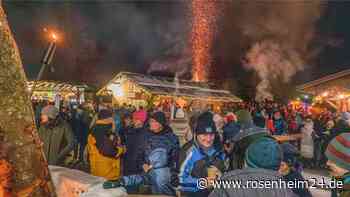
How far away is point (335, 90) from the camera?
682 inches

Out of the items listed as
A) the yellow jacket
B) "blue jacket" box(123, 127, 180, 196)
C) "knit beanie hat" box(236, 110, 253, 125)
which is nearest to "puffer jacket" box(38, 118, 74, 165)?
the yellow jacket

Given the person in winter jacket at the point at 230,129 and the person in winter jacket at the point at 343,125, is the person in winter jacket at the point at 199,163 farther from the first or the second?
the person in winter jacket at the point at 343,125

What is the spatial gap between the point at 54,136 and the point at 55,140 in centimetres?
7

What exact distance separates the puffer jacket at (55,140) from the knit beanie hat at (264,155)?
12.7 feet

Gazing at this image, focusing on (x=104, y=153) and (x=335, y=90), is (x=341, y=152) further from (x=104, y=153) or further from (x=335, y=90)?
(x=335, y=90)

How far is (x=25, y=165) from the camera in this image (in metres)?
1.86

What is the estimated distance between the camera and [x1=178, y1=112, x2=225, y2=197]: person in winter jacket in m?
3.29

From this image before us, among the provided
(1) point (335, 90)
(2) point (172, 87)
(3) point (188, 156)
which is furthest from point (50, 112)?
(2) point (172, 87)

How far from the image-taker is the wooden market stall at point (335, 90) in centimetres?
1616

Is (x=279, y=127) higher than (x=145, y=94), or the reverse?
(x=145, y=94)

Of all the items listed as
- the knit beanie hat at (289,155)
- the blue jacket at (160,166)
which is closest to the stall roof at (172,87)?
the blue jacket at (160,166)

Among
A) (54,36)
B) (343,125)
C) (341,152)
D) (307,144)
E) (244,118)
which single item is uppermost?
(54,36)

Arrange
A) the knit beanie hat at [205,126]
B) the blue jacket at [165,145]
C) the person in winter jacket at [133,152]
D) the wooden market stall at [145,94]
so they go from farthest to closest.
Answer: the wooden market stall at [145,94]
the person in winter jacket at [133,152]
the blue jacket at [165,145]
the knit beanie hat at [205,126]

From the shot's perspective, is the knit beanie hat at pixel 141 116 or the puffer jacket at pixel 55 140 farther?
the knit beanie hat at pixel 141 116
